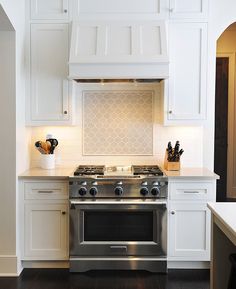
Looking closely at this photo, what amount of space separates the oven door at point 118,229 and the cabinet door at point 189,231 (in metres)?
0.11

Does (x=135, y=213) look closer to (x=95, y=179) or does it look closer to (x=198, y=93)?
(x=95, y=179)

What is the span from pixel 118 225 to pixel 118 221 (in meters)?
0.04

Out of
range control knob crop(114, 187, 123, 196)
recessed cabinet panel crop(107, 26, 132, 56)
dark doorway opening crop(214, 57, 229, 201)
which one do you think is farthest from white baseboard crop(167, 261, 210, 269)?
dark doorway opening crop(214, 57, 229, 201)

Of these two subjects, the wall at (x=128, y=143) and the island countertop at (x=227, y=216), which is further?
the wall at (x=128, y=143)

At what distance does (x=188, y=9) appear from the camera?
3396mm

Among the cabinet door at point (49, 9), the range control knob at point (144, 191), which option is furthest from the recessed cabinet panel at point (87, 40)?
the range control knob at point (144, 191)

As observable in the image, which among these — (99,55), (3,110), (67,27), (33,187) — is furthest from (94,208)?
(67,27)

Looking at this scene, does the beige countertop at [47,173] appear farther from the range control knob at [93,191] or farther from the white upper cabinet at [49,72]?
the white upper cabinet at [49,72]

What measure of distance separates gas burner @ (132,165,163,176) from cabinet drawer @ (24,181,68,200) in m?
0.70

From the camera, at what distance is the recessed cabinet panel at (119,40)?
10.7 feet

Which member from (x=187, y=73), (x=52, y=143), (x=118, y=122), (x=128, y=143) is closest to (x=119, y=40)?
(x=187, y=73)

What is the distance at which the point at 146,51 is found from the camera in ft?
10.6

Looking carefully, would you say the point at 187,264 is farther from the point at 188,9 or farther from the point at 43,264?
the point at 188,9

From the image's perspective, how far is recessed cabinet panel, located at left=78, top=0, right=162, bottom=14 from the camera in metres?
3.41
